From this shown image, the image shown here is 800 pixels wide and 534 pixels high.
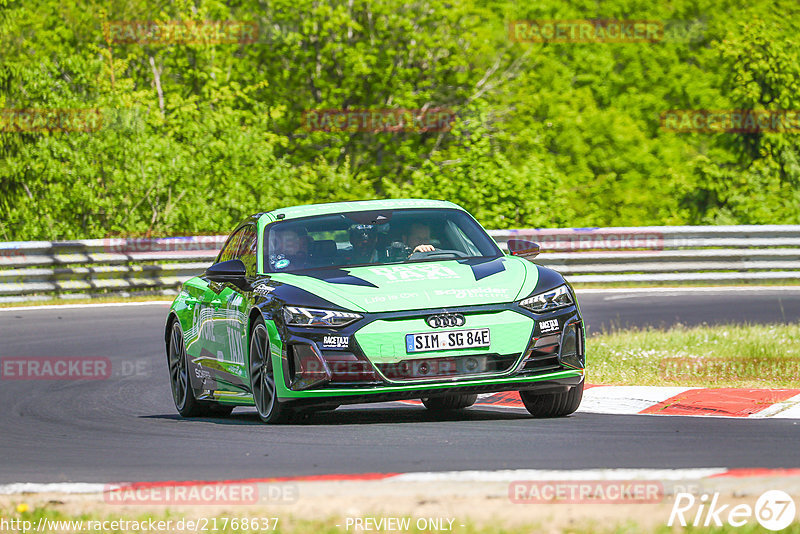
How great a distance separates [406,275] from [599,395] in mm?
2230

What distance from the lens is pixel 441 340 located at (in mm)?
8148

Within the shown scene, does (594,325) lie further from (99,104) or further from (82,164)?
(99,104)

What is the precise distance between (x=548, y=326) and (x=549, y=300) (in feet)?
0.58

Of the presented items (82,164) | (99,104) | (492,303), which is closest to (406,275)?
(492,303)

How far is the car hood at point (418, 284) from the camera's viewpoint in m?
8.22

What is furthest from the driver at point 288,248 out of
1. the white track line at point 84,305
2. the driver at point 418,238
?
the white track line at point 84,305

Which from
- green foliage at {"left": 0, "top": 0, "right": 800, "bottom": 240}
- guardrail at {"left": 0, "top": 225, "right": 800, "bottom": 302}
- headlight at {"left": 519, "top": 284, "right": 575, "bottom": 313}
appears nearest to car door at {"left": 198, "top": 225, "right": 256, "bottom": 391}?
headlight at {"left": 519, "top": 284, "right": 575, "bottom": 313}

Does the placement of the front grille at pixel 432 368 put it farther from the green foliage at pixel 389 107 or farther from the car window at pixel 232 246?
the green foliage at pixel 389 107

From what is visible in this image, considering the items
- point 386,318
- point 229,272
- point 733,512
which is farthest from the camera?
point 229,272

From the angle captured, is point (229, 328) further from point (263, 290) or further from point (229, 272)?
point (263, 290)

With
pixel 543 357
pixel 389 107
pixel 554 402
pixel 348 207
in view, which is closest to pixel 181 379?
pixel 348 207

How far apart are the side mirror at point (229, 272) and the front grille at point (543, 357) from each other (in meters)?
2.04

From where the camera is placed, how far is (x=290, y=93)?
134 feet

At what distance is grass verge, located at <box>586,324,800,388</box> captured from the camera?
11094 mm
